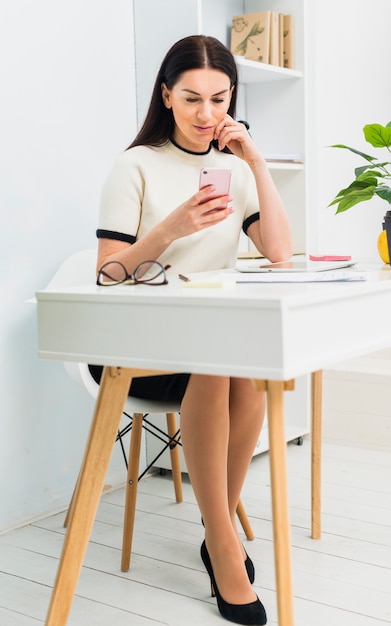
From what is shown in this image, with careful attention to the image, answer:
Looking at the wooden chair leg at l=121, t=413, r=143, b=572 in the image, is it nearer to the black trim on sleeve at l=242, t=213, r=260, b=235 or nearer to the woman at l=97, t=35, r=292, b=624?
the woman at l=97, t=35, r=292, b=624

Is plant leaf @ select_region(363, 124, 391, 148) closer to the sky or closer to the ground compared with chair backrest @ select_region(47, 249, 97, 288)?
closer to the sky

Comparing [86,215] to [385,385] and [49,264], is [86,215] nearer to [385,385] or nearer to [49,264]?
[49,264]

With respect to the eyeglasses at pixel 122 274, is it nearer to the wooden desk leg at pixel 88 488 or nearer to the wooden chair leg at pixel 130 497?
the wooden desk leg at pixel 88 488

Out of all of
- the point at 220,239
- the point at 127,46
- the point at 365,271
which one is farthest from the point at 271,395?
the point at 127,46

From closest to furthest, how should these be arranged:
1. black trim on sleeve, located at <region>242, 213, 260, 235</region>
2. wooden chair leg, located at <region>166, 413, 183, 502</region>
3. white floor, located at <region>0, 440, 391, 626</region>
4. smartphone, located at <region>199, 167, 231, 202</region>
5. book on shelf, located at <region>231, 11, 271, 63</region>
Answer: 1. smartphone, located at <region>199, 167, 231, 202</region>
2. white floor, located at <region>0, 440, 391, 626</region>
3. black trim on sleeve, located at <region>242, 213, 260, 235</region>
4. wooden chair leg, located at <region>166, 413, 183, 502</region>
5. book on shelf, located at <region>231, 11, 271, 63</region>

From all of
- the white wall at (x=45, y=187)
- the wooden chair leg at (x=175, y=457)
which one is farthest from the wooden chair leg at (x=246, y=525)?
the white wall at (x=45, y=187)

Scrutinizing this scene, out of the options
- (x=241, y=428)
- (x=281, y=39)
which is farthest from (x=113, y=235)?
(x=281, y=39)

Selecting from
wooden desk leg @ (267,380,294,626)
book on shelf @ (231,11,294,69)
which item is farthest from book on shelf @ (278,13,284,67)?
wooden desk leg @ (267,380,294,626)

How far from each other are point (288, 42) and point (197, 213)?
59.6 inches

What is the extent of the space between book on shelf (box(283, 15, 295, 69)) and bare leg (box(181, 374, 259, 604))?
5.29ft

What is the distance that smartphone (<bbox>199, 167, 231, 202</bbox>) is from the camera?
153cm

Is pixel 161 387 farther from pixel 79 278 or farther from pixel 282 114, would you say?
pixel 282 114

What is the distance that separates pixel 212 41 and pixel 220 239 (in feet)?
1.47

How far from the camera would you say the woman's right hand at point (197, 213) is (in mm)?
1556
